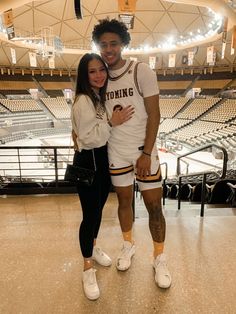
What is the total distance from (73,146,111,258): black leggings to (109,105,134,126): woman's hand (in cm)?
21

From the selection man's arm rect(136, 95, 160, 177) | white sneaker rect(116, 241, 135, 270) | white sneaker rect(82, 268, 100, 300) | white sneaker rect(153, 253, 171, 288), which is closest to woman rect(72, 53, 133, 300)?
white sneaker rect(82, 268, 100, 300)

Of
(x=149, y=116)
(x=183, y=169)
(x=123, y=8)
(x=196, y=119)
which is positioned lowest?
(x=183, y=169)

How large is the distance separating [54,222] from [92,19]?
13.3 m

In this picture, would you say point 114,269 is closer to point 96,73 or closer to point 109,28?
point 96,73

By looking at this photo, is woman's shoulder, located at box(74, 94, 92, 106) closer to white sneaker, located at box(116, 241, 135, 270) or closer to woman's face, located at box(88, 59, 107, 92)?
woman's face, located at box(88, 59, 107, 92)

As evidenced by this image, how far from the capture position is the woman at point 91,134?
1.48 metres

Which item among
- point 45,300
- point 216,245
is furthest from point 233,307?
point 45,300

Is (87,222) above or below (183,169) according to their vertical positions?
above

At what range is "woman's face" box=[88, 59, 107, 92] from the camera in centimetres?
148

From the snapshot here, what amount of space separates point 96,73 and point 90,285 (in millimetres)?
1433

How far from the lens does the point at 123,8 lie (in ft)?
14.8

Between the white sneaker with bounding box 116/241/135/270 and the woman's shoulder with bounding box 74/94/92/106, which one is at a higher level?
the woman's shoulder with bounding box 74/94/92/106

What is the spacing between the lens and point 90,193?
1.60 metres

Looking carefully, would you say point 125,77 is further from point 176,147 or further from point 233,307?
point 176,147
